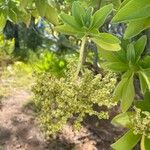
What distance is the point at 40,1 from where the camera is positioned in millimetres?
1350

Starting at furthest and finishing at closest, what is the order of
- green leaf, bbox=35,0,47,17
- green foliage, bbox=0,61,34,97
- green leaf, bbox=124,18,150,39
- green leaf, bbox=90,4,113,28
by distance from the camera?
1. green foliage, bbox=0,61,34,97
2. green leaf, bbox=35,0,47,17
3. green leaf, bbox=90,4,113,28
4. green leaf, bbox=124,18,150,39

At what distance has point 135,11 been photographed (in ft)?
2.55

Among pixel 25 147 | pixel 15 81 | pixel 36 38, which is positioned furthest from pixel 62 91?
pixel 36 38

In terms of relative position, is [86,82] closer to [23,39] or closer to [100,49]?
[100,49]

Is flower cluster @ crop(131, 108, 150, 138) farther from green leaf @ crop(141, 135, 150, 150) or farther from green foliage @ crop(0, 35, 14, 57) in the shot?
green foliage @ crop(0, 35, 14, 57)

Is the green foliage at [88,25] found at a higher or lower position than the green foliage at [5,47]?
higher

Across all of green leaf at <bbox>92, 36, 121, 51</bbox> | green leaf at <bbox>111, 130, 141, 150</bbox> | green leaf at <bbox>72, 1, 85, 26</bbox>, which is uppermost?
green leaf at <bbox>72, 1, 85, 26</bbox>

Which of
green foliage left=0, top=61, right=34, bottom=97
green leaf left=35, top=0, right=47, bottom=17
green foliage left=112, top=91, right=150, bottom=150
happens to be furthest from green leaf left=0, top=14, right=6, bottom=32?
green foliage left=0, top=61, right=34, bottom=97

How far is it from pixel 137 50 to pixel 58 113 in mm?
236

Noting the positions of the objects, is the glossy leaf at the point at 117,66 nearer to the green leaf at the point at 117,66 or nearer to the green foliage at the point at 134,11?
the green leaf at the point at 117,66

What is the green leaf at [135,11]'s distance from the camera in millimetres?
771

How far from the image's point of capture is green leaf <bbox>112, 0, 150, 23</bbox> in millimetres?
771

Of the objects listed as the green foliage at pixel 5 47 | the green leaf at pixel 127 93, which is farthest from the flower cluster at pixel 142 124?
the green foliage at pixel 5 47

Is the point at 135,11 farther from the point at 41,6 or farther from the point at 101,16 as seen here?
the point at 41,6
